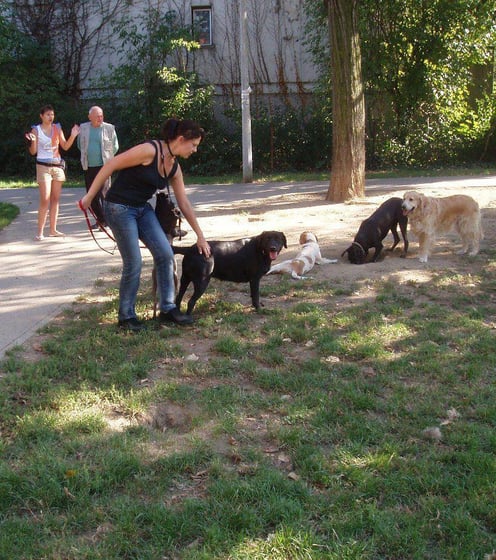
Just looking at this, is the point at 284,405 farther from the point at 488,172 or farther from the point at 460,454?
the point at 488,172

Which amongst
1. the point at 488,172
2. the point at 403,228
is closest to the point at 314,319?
the point at 403,228

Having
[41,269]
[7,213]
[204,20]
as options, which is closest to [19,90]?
[204,20]

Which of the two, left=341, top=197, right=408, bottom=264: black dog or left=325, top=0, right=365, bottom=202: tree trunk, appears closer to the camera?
left=341, top=197, right=408, bottom=264: black dog

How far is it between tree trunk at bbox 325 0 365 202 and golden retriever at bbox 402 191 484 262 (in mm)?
3958

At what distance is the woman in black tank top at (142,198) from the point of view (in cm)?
Answer: 525

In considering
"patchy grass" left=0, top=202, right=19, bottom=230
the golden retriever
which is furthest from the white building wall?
the golden retriever

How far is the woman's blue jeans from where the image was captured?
17.8 ft

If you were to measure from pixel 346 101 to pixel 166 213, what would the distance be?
7389 mm

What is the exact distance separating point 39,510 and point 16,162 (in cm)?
2164

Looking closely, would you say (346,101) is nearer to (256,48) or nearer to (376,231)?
(376,231)

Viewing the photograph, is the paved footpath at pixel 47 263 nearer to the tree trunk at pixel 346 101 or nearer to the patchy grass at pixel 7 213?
the patchy grass at pixel 7 213

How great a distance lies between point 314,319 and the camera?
246 inches

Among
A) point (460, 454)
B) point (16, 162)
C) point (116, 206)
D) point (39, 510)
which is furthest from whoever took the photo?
point (16, 162)

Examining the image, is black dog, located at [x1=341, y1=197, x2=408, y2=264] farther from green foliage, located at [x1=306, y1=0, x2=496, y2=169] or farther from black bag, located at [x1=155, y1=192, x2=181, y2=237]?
green foliage, located at [x1=306, y1=0, x2=496, y2=169]
